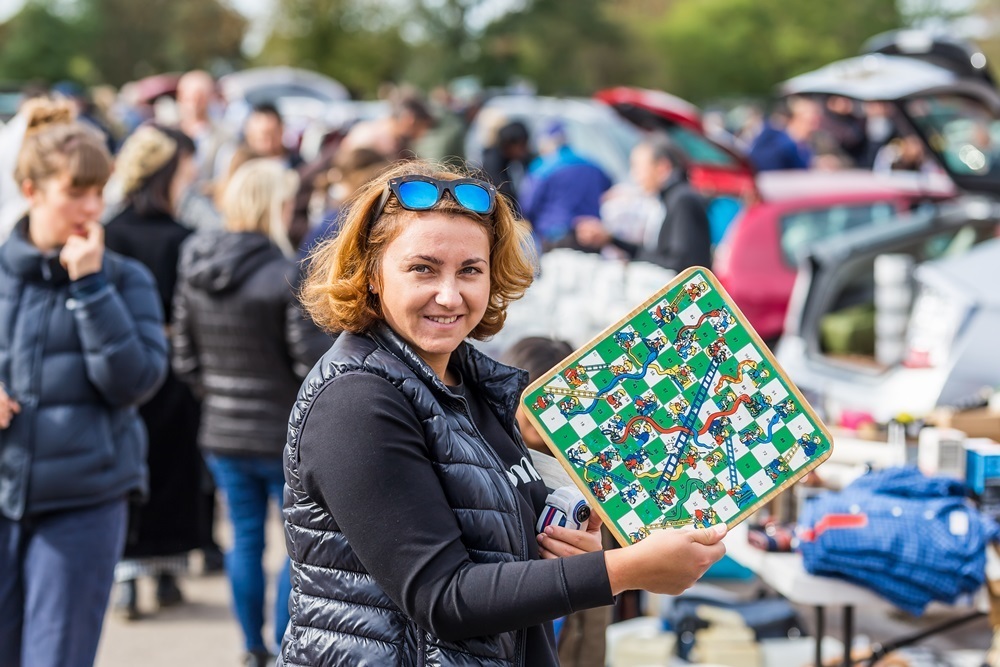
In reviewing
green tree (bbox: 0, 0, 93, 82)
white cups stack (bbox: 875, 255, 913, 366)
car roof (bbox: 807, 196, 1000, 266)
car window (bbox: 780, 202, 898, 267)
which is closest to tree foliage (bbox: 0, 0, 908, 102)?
green tree (bbox: 0, 0, 93, 82)

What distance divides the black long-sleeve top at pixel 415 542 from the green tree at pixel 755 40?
167 ft

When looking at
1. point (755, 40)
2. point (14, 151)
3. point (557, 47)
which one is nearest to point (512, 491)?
point (14, 151)

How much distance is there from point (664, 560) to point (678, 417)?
11.8 inches

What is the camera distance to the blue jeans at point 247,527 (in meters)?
4.74

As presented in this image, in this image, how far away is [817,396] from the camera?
628 cm

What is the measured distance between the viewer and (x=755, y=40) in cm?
5472

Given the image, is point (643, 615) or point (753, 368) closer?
point (753, 368)

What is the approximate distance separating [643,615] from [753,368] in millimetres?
3377

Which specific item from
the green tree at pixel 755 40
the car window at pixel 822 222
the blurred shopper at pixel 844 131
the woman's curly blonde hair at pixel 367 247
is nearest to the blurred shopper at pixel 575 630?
the woman's curly blonde hair at pixel 367 247

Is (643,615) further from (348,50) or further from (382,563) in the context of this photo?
(348,50)

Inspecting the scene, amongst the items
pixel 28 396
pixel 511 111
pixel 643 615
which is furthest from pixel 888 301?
pixel 511 111

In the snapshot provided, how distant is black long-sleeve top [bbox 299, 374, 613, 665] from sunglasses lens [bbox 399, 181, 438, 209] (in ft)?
1.03

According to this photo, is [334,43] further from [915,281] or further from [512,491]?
[512,491]

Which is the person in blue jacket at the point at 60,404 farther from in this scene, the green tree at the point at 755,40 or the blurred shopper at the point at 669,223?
the green tree at the point at 755,40
